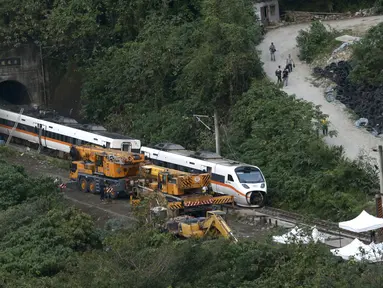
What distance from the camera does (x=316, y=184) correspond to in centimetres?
4381

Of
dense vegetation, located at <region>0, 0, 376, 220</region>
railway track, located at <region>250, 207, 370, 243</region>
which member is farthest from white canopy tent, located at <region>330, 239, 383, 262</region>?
dense vegetation, located at <region>0, 0, 376, 220</region>

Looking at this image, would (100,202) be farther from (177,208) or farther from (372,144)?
(372,144)

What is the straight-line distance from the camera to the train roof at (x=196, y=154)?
45953mm

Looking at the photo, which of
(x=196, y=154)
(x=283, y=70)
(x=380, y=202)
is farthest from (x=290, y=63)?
(x=380, y=202)

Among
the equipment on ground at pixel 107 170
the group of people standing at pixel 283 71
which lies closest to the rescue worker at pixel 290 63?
the group of people standing at pixel 283 71

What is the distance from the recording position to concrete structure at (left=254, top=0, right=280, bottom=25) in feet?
209

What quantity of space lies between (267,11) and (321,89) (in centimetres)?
1256

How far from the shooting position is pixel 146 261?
31.9m

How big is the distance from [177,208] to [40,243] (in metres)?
6.65

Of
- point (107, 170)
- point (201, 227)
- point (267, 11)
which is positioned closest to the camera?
point (201, 227)

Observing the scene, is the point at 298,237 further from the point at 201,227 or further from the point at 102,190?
the point at 102,190

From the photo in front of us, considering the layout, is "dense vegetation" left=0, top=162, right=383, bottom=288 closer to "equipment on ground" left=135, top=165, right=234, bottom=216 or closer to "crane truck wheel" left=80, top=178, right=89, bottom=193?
"equipment on ground" left=135, top=165, right=234, bottom=216

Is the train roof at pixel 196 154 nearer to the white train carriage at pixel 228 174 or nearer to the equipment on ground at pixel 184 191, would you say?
the white train carriage at pixel 228 174

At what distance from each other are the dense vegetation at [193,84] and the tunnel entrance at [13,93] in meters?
3.59
